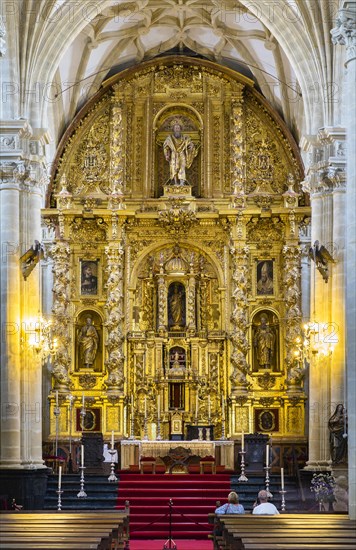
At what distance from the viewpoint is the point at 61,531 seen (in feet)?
54.3

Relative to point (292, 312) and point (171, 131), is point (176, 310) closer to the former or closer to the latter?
point (292, 312)

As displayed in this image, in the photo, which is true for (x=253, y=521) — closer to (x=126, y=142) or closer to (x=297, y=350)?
(x=297, y=350)

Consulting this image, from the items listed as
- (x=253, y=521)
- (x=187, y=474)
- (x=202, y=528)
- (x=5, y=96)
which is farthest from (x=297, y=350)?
(x=253, y=521)

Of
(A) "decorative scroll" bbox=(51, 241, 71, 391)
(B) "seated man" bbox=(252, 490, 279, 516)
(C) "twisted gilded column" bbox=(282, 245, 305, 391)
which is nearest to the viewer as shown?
(B) "seated man" bbox=(252, 490, 279, 516)

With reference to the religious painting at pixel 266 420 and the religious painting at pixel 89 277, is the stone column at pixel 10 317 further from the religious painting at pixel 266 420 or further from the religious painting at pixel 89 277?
the religious painting at pixel 266 420

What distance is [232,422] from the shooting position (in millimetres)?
36156

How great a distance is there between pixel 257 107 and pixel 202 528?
52.1 feet

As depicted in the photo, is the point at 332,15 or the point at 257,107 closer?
the point at 332,15

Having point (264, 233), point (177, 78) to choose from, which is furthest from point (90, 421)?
point (177, 78)

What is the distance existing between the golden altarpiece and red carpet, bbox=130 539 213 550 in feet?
31.2

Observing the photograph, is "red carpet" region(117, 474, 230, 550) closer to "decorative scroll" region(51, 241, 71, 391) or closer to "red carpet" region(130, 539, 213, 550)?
"red carpet" region(130, 539, 213, 550)

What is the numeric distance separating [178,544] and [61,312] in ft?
41.0

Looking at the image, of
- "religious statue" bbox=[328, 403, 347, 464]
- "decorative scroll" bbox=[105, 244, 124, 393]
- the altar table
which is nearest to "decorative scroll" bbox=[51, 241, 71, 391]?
"decorative scroll" bbox=[105, 244, 124, 393]

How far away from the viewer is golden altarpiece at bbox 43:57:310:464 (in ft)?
120
